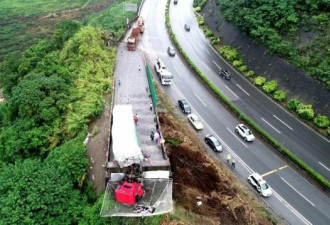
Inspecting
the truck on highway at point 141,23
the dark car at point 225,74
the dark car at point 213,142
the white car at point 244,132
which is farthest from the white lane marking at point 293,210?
the truck on highway at point 141,23

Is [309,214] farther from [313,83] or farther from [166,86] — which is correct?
[166,86]

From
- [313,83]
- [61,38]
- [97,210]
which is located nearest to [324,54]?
[313,83]

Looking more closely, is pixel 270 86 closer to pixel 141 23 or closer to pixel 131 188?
pixel 131 188

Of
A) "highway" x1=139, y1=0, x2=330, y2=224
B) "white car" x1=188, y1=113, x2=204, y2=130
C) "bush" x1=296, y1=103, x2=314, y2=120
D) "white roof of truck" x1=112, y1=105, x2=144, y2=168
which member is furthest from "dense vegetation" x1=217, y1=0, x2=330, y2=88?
"white roof of truck" x1=112, y1=105, x2=144, y2=168

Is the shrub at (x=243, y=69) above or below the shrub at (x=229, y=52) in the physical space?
below

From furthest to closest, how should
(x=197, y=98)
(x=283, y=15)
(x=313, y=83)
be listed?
(x=283, y=15) → (x=197, y=98) → (x=313, y=83)

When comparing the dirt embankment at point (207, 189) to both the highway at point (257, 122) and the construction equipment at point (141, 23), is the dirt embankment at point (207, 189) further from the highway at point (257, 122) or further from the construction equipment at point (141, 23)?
the construction equipment at point (141, 23)
